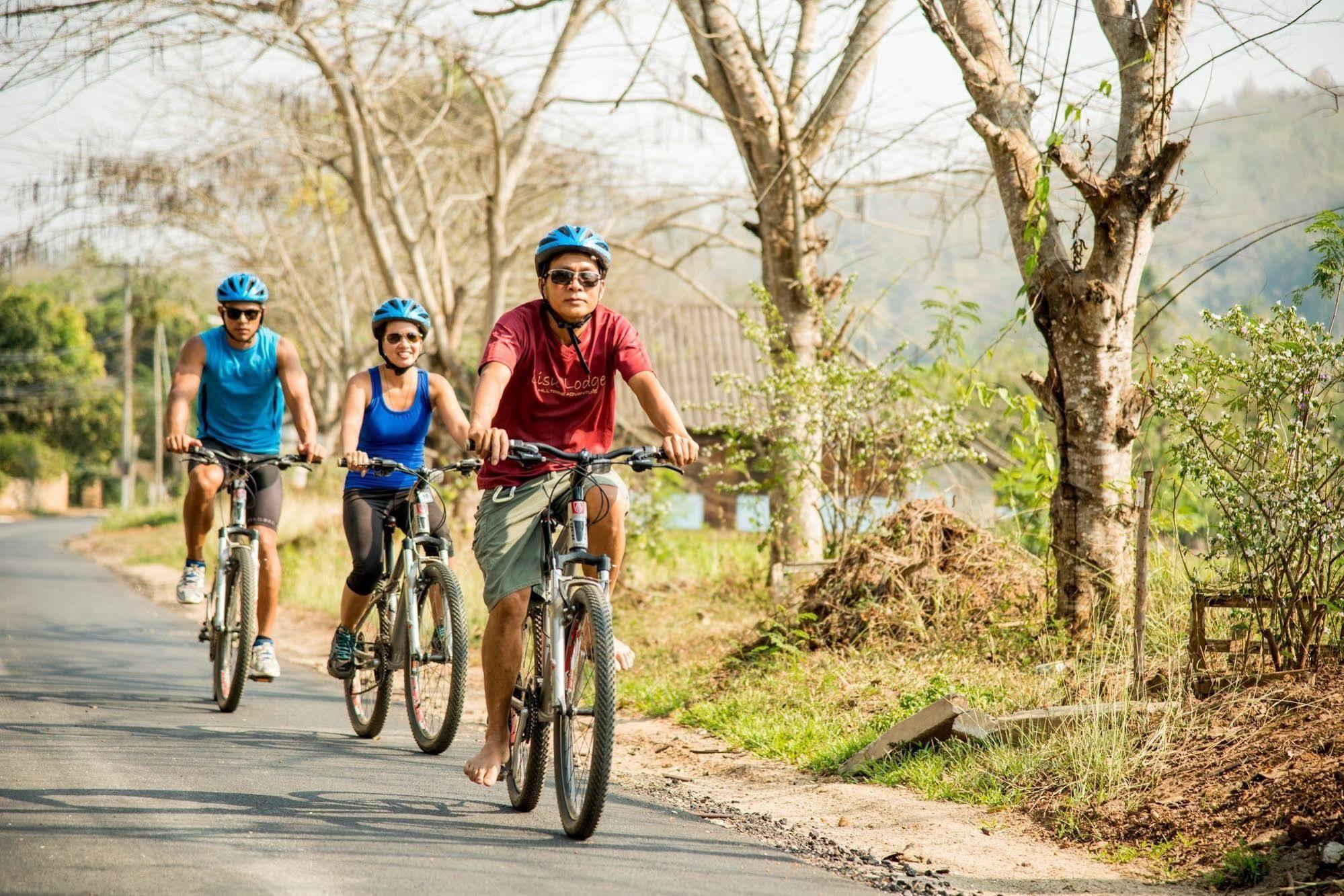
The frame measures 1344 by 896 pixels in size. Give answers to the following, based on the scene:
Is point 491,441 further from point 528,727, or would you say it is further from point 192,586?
point 192,586

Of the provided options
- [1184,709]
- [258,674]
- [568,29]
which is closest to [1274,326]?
[1184,709]

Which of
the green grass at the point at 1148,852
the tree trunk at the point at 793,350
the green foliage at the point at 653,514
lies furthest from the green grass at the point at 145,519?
the green grass at the point at 1148,852

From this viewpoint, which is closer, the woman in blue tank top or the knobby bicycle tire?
the knobby bicycle tire

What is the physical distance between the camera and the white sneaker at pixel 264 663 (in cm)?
729

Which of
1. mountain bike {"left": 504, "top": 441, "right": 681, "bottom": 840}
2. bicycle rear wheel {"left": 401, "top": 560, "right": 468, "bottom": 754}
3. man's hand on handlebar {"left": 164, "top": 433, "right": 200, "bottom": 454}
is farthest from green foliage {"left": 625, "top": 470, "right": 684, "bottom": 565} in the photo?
mountain bike {"left": 504, "top": 441, "right": 681, "bottom": 840}

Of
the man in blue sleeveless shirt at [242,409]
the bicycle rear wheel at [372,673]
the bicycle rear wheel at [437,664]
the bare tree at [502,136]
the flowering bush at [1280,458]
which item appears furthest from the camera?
the bare tree at [502,136]

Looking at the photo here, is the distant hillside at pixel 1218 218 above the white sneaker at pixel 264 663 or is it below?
above

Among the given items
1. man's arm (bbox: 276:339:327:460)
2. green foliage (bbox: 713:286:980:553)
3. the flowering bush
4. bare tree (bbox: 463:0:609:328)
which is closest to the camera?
the flowering bush

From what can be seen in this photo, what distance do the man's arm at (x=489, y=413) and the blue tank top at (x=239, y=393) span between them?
10.7ft

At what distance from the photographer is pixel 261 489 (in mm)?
7750

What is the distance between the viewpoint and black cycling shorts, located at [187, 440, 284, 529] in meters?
7.67

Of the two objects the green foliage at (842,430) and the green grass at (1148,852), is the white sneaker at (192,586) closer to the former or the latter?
the green foliage at (842,430)

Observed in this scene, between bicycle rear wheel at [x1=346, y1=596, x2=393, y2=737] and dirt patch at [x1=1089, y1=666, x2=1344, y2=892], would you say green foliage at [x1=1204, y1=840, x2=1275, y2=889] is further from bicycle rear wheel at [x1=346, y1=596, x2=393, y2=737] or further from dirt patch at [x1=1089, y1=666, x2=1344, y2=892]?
bicycle rear wheel at [x1=346, y1=596, x2=393, y2=737]

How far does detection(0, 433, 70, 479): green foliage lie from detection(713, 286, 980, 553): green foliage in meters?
56.4
